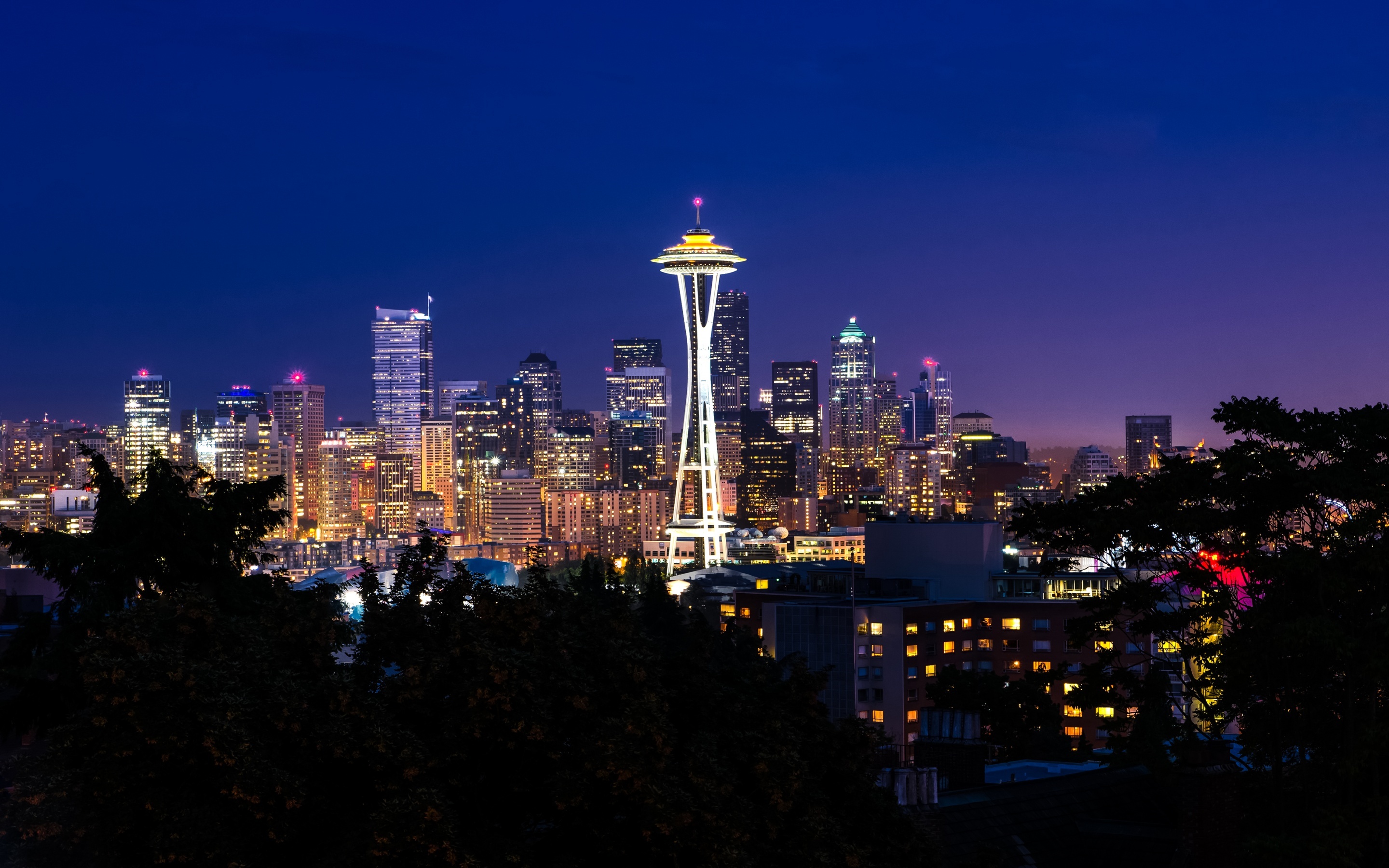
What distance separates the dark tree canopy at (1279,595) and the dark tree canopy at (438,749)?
6.81 m

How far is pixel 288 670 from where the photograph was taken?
16.5m

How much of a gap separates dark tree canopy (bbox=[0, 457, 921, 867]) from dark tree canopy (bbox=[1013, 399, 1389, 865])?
6812 mm

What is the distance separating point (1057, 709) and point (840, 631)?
1991 cm

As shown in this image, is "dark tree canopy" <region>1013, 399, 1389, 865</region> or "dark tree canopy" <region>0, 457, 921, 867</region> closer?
"dark tree canopy" <region>0, 457, 921, 867</region>

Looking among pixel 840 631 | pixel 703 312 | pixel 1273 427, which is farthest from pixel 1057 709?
pixel 703 312

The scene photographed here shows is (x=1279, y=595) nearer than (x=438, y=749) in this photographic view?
No

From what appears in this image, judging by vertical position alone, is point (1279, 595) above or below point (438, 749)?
above

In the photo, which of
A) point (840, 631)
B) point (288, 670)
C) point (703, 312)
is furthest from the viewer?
point (703, 312)

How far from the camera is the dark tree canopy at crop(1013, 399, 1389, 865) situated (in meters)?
22.1

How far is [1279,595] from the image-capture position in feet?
77.2

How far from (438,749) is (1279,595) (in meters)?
13.2

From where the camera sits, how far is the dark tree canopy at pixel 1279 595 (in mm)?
22109

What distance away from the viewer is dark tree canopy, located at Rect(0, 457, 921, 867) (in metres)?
14.7

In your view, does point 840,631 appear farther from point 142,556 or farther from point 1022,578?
point 142,556
